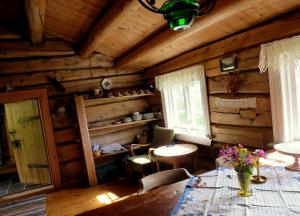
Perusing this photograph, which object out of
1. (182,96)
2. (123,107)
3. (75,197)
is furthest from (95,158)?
(182,96)

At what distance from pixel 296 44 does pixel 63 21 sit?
10.9ft

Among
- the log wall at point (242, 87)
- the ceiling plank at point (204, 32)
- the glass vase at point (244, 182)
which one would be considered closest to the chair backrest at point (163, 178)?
the glass vase at point (244, 182)

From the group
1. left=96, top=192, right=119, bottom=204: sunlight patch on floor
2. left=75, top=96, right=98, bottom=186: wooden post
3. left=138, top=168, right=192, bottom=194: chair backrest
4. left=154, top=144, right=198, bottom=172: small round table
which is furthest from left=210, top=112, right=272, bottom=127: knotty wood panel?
left=75, top=96, right=98, bottom=186: wooden post

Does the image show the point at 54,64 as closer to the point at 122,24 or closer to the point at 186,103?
the point at 122,24

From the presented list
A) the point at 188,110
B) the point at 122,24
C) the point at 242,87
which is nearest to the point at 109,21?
the point at 122,24

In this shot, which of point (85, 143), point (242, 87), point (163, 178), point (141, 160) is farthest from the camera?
point (85, 143)

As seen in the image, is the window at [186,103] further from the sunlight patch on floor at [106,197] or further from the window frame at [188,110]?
the sunlight patch on floor at [106,197]

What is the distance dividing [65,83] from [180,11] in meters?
4.24

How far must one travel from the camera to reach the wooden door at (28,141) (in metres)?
5.35

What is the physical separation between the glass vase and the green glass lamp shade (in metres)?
1.03

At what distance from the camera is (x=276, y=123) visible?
2.90 metres

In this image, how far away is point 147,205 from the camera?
68.0 inches

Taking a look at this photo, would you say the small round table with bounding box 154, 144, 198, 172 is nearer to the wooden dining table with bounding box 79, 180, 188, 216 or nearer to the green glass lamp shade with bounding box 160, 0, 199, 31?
the wooden dining table with bounding box 79, 180, 188, 216

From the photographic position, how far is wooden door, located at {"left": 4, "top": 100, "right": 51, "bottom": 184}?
5.35m
